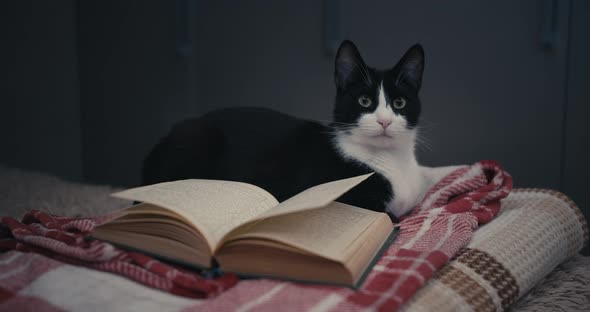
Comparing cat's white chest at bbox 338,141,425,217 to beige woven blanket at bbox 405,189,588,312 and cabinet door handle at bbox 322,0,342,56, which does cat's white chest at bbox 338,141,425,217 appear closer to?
beige woven blanket at bbox 405,189,588,312

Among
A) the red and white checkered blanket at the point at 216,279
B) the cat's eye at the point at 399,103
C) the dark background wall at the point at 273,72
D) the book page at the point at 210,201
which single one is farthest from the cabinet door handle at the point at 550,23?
the book page at the point at 210,201

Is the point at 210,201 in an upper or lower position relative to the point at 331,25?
lower

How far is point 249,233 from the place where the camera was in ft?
2.27

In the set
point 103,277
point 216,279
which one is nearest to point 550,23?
point 216,279

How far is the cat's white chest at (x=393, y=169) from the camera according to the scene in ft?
3.69

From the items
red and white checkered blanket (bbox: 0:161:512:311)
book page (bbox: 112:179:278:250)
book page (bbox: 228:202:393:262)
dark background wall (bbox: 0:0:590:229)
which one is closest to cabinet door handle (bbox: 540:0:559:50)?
dark background wall (bbox: 0:0:590:229)

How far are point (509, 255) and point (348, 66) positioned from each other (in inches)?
21.7

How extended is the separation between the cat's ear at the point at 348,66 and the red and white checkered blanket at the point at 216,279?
0.36 metres

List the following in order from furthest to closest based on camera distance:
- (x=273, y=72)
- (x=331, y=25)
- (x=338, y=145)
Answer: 1. (x=273, y=72)
2. (x=331, y=25)
3. (x=338, y=145)

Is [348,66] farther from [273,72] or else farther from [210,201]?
[273,72]

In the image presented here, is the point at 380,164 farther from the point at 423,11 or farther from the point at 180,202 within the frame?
the point at 423,11

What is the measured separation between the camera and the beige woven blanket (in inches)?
28.7

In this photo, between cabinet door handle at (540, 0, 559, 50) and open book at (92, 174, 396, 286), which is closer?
open book at (92, 174, 396, 286)

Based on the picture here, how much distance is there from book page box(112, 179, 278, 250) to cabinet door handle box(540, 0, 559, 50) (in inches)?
43.6
